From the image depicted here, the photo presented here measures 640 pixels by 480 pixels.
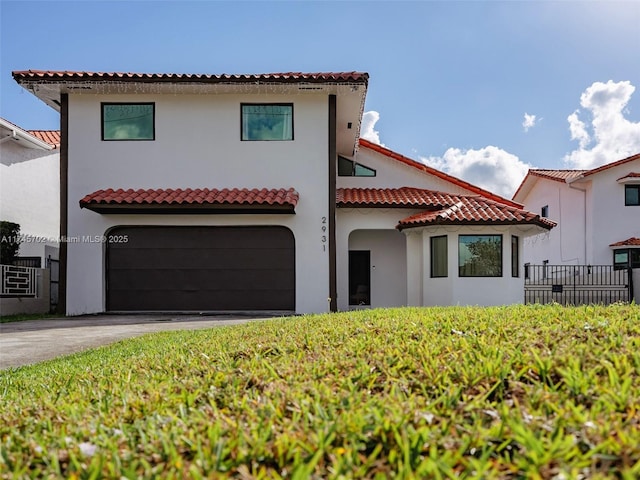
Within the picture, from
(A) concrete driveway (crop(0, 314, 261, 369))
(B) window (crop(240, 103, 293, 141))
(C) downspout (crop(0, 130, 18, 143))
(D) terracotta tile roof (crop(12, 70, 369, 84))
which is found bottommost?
(A) concrete driveway (crop(0, 314, 261, 369))

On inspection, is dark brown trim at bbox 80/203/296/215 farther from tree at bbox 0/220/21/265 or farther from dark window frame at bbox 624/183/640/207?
dark window frame at bbox 624/183/640/207

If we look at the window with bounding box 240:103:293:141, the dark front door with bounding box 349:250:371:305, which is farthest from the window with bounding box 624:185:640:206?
the window with bounding box 240:103:293:141

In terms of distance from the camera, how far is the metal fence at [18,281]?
1462cm

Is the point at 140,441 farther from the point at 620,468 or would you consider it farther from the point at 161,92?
the point at 161,92

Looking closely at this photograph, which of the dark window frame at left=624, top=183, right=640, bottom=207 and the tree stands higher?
the dark window frame at left=624, top=183, right=640, bottom=207

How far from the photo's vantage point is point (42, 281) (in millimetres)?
16062

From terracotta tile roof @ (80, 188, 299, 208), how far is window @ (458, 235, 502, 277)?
500cm

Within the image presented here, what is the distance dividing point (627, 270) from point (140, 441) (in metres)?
20.6

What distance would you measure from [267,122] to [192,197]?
10.2ft

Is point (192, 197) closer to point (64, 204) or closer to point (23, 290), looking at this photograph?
point (64, 204)

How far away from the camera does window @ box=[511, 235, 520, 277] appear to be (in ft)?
49.7

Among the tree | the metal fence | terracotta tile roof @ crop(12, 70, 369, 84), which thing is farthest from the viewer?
the tree

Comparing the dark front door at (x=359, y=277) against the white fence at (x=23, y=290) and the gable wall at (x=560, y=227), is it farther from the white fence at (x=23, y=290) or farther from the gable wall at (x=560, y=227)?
the gable wall at (x=560, y=227)

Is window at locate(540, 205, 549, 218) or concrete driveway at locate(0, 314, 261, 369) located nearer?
concrete driveway at locate(0, 314, 261, 369)
